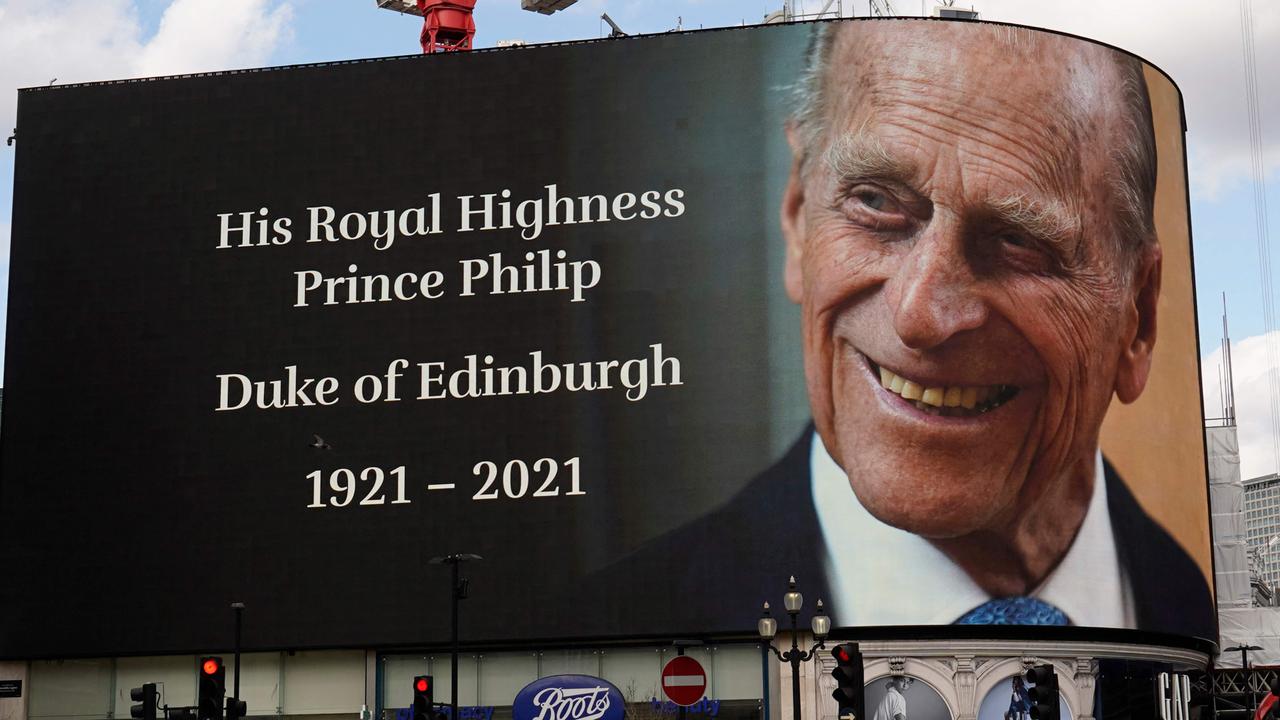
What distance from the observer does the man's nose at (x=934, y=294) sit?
57.1m

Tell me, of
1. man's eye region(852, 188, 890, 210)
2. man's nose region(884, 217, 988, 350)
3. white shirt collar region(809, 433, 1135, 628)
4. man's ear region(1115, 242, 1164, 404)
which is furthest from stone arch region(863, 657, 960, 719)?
man's eye region(852, 188, 890, 210)

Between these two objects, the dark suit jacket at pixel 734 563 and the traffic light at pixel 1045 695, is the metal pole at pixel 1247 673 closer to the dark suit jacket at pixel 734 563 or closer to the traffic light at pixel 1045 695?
the traffic light at pixel 1045 695

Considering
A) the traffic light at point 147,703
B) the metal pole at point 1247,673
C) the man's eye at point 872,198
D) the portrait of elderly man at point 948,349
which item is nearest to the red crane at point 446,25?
the portrait of elderly man at point 948,349

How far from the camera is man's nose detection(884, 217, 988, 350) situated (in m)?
57.1

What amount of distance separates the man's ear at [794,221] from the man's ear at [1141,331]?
1096 cm

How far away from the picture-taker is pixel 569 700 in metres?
58.4

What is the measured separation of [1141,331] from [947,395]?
26.9 feet

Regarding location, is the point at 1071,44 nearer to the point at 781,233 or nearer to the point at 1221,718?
the point at 781,233

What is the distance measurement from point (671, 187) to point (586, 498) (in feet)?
33.7

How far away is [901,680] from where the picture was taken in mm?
57375

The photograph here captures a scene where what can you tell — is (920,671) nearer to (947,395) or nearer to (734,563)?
(734,563)

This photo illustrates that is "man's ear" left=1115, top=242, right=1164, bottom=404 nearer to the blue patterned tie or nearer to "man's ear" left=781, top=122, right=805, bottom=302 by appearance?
the blue patterned tie

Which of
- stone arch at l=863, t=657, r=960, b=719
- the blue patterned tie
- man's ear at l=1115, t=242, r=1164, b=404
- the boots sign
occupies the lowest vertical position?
the boots sign

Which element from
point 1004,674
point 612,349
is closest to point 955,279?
point 612,349
